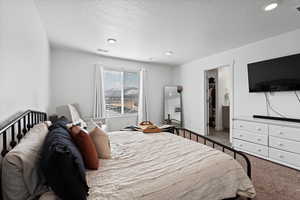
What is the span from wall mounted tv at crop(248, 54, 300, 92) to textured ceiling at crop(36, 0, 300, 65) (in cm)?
54

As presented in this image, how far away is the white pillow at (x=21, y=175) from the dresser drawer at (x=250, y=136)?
10.8ft

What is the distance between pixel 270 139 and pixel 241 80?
144cm

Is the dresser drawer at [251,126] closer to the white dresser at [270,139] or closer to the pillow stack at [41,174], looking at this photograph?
the white dresser at [270,139]

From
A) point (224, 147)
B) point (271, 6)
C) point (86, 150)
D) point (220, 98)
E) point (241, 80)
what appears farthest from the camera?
point (220, 98)

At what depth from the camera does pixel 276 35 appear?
2.77m

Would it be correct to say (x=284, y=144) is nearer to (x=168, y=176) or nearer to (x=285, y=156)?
(x=285, y=156)

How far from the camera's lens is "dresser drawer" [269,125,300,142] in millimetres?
2260

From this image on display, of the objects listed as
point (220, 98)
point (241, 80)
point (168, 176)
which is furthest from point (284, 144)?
point (220, 98)

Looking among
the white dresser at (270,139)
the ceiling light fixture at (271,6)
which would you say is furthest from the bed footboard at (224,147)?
the ceiling light fixture at (271,6)

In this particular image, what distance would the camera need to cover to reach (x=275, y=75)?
2.74m

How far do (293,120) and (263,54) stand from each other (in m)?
1.42

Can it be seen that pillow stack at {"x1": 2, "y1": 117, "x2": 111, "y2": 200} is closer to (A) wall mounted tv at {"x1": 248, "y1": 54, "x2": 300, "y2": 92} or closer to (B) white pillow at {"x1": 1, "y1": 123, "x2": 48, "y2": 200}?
(B) white pillow at {"x1": 1, "y1": 123, "x2": 48, "y2": 200}

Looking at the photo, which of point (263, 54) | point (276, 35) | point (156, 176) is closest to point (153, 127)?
point (156, 176)

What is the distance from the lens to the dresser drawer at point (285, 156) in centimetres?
227
